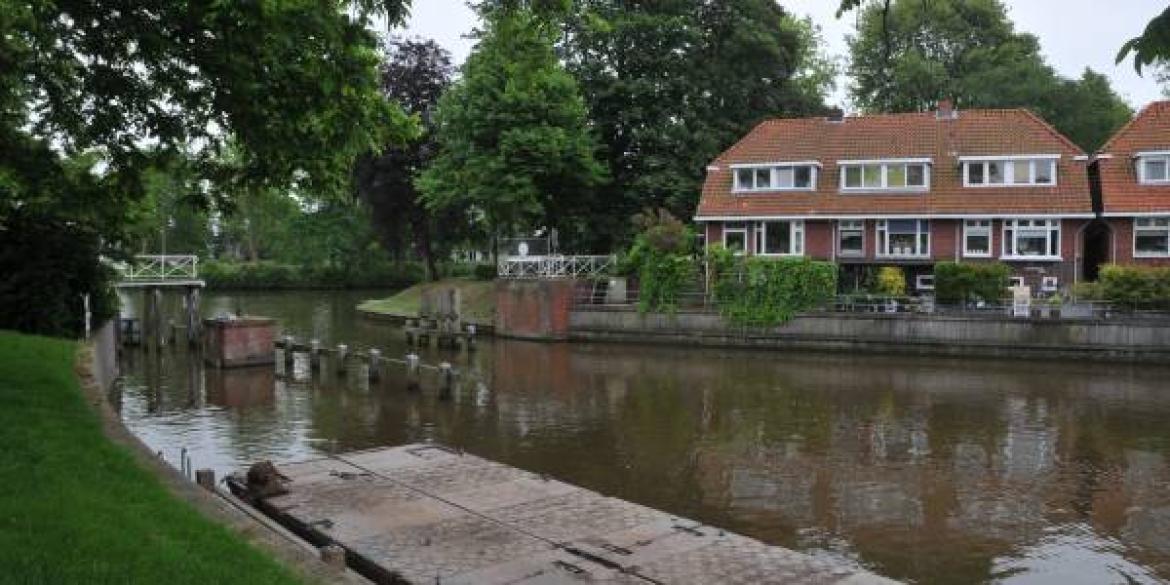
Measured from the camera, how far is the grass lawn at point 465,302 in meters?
42.9

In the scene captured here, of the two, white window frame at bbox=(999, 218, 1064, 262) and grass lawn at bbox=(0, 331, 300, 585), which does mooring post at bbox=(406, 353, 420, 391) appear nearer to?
grass lawn at bbox=(0, 331, 300, 585)

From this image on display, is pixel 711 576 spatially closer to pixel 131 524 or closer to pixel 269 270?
pixel 131 524

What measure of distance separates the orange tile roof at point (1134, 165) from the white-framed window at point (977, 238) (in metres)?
4.11

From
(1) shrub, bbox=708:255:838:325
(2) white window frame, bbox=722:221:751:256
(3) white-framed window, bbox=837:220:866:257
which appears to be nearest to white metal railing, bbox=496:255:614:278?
(2) white window frame, bbox=722:221:751:256

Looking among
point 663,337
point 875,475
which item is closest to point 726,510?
point 875,475

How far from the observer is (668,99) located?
46.3m

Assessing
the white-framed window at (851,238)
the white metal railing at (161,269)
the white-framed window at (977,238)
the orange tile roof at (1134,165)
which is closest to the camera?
the white metal railing at (161,269)

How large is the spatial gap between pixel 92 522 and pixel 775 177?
37.0 metres

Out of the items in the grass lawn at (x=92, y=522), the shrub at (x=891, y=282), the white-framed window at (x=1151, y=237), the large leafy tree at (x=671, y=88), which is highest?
the large leafy tree at (x=671, y=88)

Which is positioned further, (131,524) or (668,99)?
(668,99)

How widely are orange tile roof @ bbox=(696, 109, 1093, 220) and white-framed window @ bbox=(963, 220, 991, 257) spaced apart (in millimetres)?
533

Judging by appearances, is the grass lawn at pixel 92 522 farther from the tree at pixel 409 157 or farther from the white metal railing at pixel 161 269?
the tree at pixel 409 157

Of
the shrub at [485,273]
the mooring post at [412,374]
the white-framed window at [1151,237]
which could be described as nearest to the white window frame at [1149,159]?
the white-framed window at [1151,237]

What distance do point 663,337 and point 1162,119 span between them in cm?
2091
